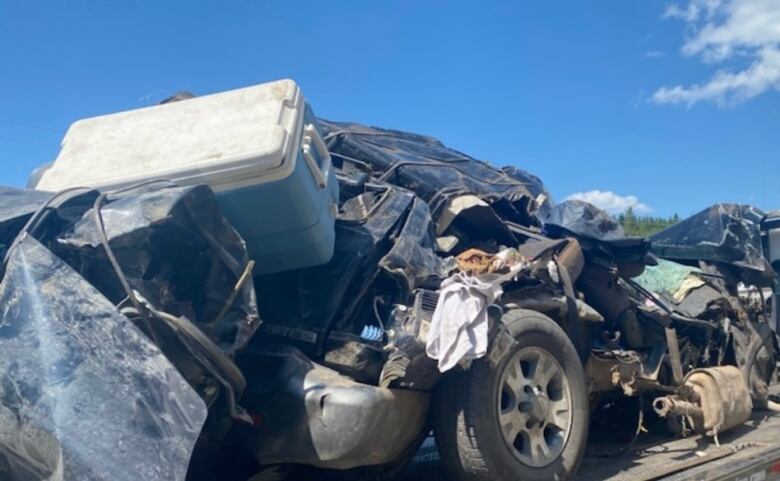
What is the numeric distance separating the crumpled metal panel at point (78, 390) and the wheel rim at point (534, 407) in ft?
5.59

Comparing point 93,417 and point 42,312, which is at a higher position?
point 42,312

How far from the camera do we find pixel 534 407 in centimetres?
389

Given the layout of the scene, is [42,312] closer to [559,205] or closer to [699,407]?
[559,205]

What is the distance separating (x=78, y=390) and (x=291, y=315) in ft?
4.71

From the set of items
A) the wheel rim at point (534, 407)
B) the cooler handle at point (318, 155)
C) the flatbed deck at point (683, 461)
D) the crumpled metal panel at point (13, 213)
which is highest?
the cooler handle at point (318, 155)

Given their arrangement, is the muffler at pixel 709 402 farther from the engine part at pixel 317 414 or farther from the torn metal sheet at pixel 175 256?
the torn metal sheet at pixel 175 256

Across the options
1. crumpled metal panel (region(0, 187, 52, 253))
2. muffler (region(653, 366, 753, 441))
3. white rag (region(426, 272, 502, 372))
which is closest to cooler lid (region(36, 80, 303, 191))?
crumpled metal panel (region(0, 187, 52, 253))

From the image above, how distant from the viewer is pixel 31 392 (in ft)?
7.59

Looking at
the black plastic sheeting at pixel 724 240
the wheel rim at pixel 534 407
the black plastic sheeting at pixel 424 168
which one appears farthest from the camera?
the black plastic sheeting at pixel 724 240

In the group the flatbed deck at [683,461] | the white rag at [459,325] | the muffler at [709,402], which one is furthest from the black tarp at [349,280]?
the muffler at [709,402]

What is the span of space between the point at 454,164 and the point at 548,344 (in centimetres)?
198

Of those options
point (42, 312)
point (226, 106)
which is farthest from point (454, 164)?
point (42, 312)

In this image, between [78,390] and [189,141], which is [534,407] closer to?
[189,141]

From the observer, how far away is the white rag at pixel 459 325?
3.43m
